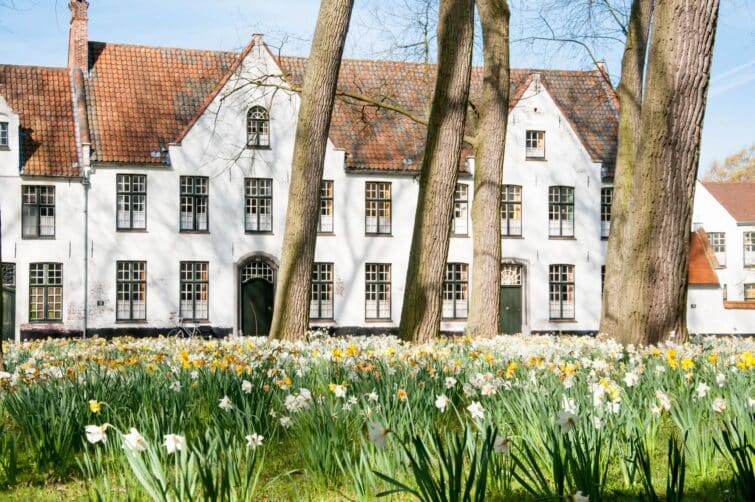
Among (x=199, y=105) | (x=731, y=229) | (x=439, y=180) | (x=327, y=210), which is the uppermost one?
(x=199, y=105)

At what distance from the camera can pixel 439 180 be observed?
11773 mm

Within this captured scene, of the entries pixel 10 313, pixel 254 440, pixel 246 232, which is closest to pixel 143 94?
pixel 246 232

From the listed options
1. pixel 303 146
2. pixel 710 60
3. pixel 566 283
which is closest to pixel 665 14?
pixel 710 60

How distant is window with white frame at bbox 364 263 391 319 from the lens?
30.2 m

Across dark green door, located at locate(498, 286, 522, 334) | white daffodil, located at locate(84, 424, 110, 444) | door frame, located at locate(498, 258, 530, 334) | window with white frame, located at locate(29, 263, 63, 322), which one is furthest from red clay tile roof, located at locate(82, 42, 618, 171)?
white daffodil, located at locate(84, 424, 110, 444)

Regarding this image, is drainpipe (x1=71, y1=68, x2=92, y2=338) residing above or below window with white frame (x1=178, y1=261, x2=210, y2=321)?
above

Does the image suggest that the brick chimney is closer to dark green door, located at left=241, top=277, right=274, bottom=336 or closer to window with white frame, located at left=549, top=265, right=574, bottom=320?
dark green door, located at left=241, top=277, right=274, bottom=336

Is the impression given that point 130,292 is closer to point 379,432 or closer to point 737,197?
point 379,432

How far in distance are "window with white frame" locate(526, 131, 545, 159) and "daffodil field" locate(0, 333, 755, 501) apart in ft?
85.1

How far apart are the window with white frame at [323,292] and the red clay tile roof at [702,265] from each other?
14.5 metres

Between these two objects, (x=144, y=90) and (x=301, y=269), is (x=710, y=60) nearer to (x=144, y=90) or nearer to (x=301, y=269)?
(x=301, y=269)

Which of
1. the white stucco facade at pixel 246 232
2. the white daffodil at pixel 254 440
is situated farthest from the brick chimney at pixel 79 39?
the white daffodil at pixel 254 440

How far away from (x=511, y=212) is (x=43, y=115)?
15987 millimetres

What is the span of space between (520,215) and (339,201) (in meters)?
6.57
